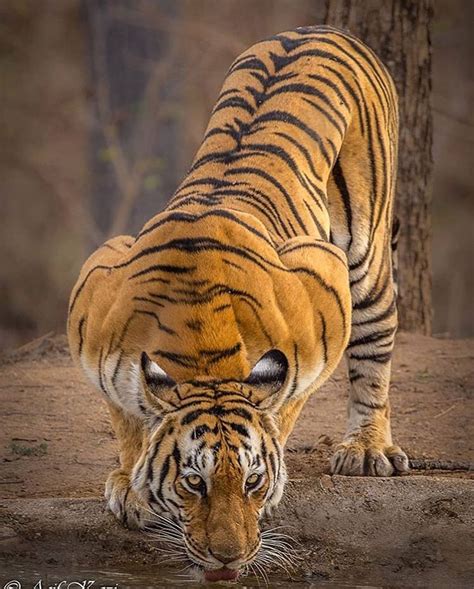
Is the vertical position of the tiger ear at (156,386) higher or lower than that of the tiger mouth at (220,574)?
higher

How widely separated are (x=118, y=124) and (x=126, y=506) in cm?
928

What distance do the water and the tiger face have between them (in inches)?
8.0

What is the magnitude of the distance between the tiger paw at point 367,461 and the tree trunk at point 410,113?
105 inches

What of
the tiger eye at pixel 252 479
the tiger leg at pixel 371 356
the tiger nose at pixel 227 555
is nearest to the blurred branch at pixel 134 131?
the tiger leg at pixel 371 356

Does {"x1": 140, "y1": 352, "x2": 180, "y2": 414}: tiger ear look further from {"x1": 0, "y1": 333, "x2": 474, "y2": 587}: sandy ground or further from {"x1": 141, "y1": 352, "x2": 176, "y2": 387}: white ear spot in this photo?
{"x1": 0, "y1": 333, "x2": 474, "y2": 587}: sandy ground

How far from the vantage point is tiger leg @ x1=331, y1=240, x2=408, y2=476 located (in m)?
6.02

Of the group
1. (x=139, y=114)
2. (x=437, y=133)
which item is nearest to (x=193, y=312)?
(x=139, y=114)

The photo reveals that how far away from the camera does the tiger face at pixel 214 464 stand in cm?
422

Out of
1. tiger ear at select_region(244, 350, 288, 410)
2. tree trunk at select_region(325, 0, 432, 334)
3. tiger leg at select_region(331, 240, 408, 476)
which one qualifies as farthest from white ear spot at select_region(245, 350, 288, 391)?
tree trunk at select_region(325, 0, 432, 334)

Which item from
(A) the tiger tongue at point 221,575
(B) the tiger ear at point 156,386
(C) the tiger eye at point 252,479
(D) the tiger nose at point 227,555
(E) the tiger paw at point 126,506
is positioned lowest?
(E) the tiger paw at point 126,506

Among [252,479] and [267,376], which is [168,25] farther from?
[252,479]

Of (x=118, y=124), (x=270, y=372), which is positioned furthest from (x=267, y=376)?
(x=118, y=124)

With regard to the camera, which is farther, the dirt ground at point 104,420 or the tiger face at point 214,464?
the dirt ground at point 104,420

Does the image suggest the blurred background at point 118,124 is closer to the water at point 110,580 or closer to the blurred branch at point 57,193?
the blurred branch at point 57,193
